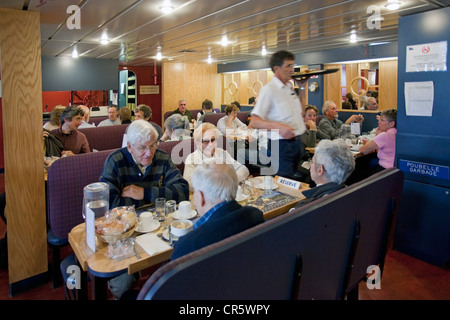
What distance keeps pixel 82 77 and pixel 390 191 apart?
26.3ft

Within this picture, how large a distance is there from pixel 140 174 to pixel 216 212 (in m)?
1.19

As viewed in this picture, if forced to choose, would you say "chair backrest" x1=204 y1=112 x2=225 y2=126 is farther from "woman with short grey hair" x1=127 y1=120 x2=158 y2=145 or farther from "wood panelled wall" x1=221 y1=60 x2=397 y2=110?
"woman with short grey hair" x1=127 y1=120 x2=158 y2=145

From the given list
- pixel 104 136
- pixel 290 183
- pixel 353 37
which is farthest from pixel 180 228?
pixel 353 37

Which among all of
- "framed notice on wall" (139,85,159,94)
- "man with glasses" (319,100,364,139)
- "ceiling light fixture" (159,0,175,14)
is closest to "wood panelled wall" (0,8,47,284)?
"ceiling light fixture" (159,0,175,14)

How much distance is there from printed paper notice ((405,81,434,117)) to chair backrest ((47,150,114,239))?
2878 millimetres

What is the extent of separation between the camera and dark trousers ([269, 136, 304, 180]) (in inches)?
119

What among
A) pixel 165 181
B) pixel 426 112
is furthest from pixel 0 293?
pixel 426 112

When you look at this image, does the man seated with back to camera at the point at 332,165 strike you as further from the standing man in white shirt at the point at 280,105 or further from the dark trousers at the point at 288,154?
the dark trousers at the point at 288,154

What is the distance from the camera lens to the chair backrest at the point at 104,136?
16.4 ft

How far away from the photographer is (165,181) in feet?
8.68

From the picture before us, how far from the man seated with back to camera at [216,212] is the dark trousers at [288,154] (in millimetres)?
1408

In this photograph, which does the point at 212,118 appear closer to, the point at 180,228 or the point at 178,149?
the point at 178,149

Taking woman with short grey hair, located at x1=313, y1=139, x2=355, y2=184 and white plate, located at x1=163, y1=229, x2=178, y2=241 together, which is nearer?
white plate, located at x1=163, y1=229, x2=178, y2=241

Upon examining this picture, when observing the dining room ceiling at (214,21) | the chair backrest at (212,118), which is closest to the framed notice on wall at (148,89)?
the chair backrest at (212,118)
